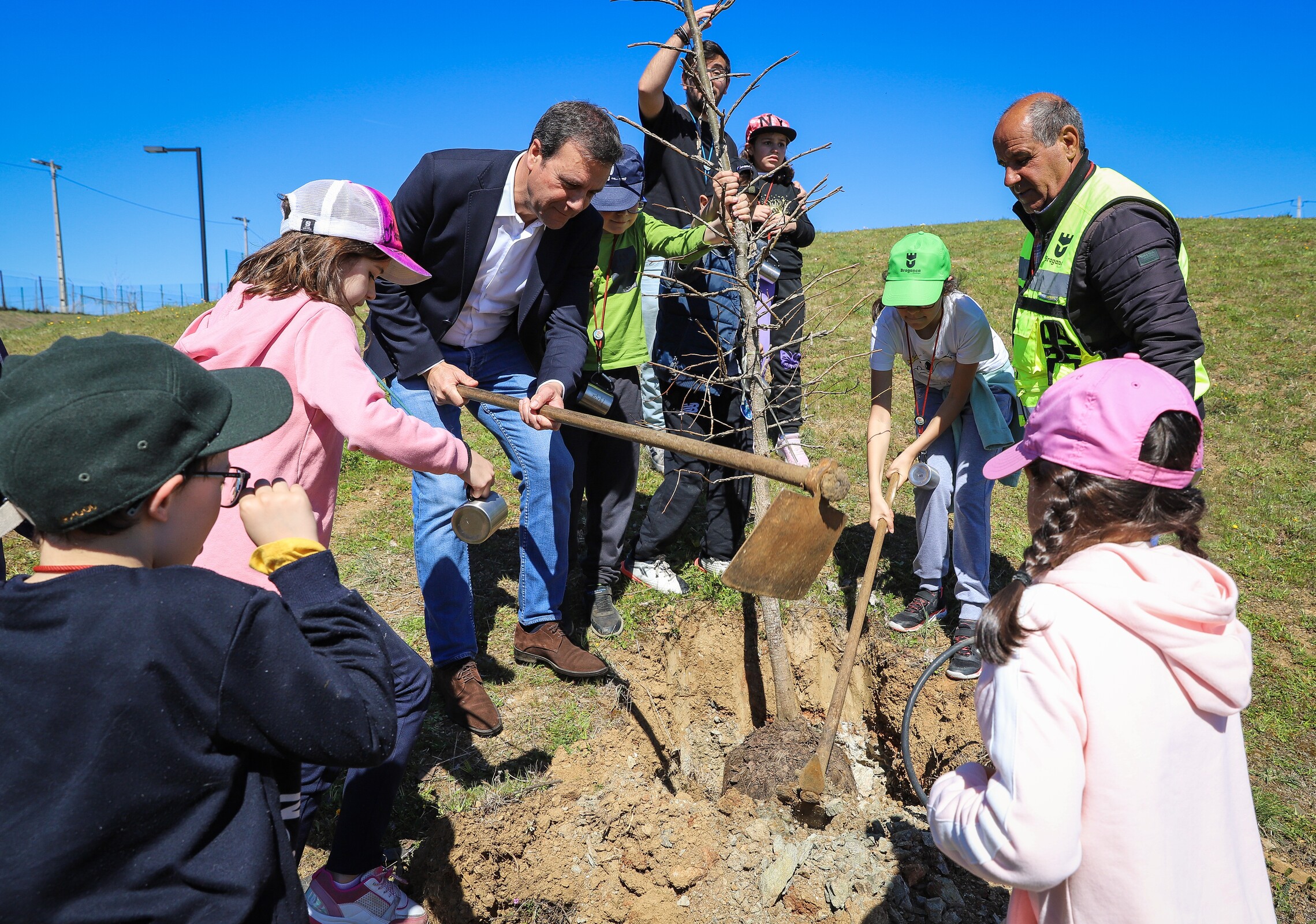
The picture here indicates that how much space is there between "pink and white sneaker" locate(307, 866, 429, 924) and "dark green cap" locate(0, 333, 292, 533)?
1.53 m

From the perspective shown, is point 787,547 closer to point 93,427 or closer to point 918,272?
point 918,272

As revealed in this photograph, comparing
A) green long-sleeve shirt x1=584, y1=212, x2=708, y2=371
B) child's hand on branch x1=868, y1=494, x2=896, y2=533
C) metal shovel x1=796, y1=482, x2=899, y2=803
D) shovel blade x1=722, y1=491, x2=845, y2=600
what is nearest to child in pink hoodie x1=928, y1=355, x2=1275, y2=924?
shovel blade x1=722, y1=491, x2=845, y2=600

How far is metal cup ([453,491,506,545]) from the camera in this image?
269cm

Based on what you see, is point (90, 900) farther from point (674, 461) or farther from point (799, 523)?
point (674, 461)

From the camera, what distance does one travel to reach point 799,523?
2.38m

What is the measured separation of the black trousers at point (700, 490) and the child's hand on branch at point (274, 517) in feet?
9.35

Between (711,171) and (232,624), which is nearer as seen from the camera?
(232,624)

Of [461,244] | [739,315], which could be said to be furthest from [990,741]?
[461,244]

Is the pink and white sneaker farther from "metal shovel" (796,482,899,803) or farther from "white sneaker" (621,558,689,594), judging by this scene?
"white sneaker" (621,558,689,594)

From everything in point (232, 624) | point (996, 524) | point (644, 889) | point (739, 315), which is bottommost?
Answer: point (644, 889)

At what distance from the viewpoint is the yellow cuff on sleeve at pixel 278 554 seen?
4.58ft

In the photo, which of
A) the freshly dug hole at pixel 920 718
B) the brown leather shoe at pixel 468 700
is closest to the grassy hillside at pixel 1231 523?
the brown leather shoe at pixel 468 700

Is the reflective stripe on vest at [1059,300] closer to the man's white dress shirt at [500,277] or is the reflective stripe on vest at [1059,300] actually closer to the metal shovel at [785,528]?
the metal shovel at [785,528]

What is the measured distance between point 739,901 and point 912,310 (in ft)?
8.15
